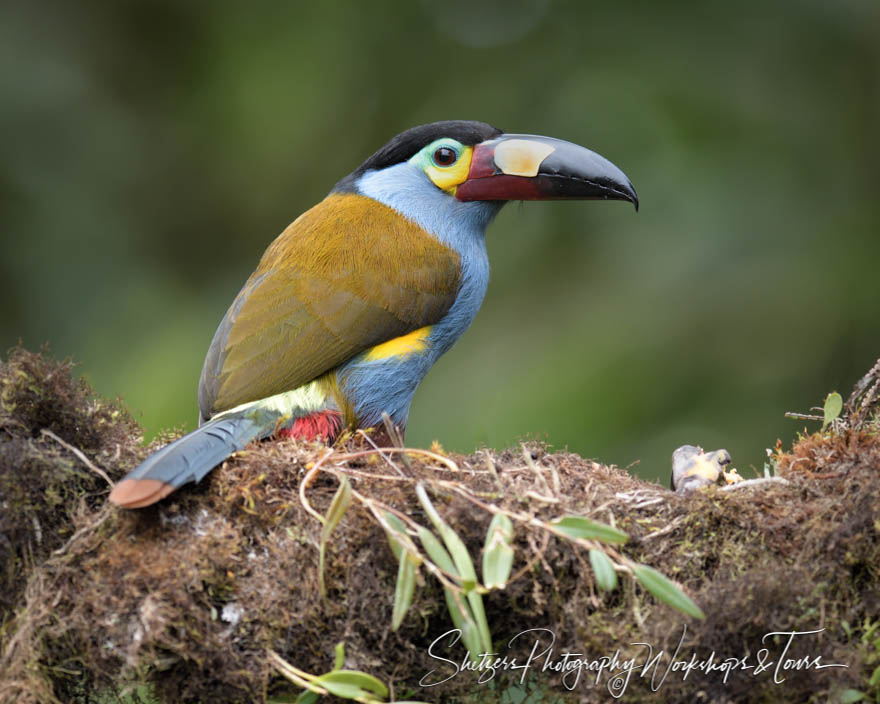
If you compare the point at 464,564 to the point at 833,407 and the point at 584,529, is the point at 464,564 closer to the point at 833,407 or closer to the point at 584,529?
the point at 584,529

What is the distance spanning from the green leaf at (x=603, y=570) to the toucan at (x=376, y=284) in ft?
3.19

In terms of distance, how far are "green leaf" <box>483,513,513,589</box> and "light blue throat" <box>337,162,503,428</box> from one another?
119cm

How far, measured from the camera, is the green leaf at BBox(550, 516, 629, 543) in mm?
1807

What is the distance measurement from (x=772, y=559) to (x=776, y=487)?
247 millimetres

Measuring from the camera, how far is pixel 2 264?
4.93 m

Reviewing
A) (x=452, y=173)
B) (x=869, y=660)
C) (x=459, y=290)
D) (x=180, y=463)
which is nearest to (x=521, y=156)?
(x=452, y=173)

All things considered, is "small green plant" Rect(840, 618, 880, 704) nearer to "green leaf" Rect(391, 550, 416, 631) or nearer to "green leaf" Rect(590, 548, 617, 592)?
"green leaf" Rect(590, 548, 617, 592)

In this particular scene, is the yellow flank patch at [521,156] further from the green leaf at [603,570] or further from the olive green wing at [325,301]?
the green leaf at [603,570]

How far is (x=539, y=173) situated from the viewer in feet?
11.0

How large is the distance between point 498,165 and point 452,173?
0.17 m

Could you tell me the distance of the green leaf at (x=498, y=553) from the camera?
1782mm

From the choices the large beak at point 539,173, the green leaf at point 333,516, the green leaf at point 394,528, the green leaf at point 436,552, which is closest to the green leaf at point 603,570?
the green leaf at point 436,552

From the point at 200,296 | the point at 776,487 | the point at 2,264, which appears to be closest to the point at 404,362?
the point at 776,487

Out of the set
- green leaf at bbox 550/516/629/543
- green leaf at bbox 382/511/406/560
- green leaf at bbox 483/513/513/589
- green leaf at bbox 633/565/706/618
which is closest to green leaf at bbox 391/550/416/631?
green leaf at bbox 382/511/406/560
